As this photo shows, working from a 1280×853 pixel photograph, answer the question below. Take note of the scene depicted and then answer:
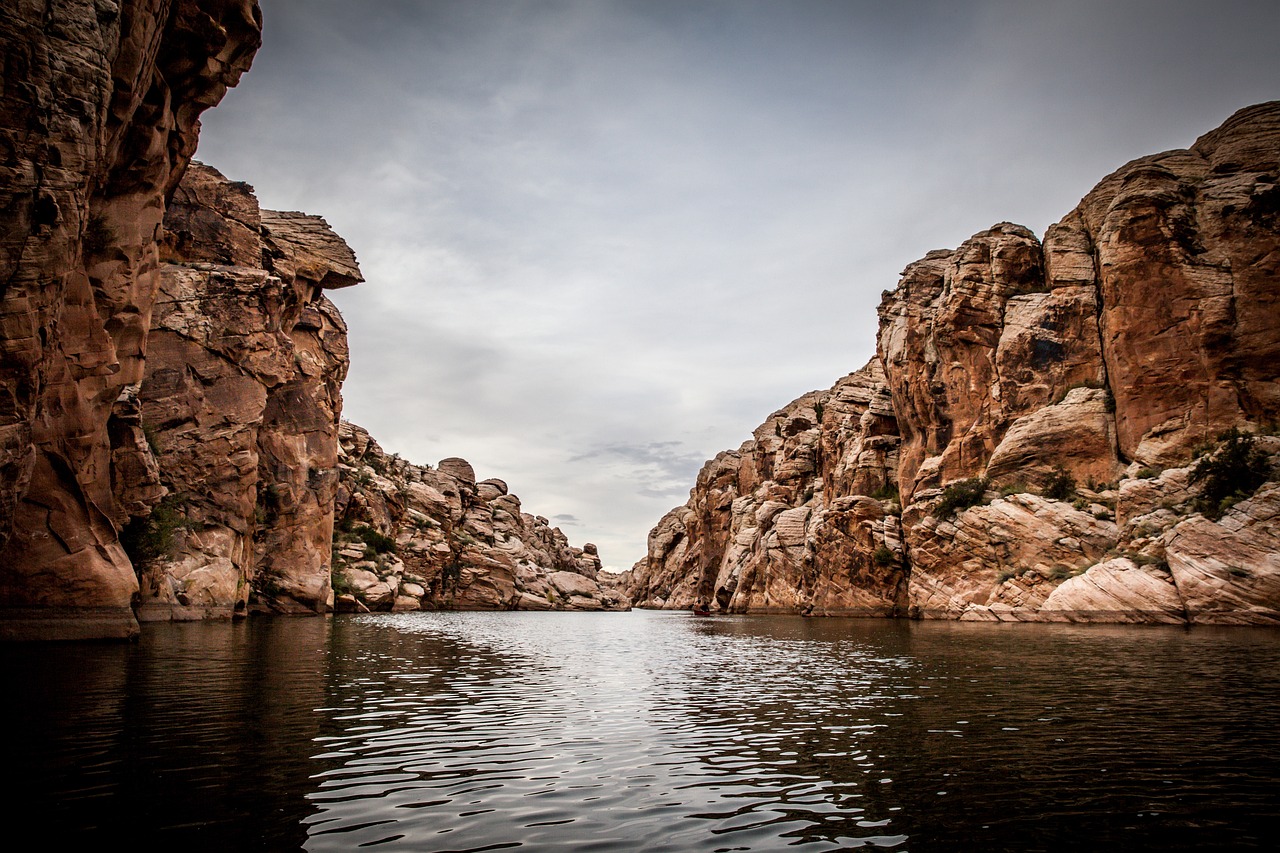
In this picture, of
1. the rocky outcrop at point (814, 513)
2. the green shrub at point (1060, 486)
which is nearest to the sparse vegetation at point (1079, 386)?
the green shrub at point (1060, 486)

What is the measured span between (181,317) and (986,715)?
58097 millimetres

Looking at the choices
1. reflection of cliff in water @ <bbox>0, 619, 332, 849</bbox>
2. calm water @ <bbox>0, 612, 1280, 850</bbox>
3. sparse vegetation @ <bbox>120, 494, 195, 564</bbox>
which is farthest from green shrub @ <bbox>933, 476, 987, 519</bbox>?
sparse vegetation @ <bbox>120, 494, 195, 564</bbox>

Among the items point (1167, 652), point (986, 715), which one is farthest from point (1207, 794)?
point (1167, 652)

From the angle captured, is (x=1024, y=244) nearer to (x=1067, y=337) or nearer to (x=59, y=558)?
(x=1067, y=337)

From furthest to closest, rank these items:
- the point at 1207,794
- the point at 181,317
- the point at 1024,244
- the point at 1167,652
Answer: the point at 1024,244 → the point at 181,317 → the point at 1167,652 → the point at 1207,794

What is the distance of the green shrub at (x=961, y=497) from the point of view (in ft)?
227

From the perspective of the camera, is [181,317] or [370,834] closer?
[370,834]

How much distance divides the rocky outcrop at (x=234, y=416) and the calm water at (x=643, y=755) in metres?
27.9

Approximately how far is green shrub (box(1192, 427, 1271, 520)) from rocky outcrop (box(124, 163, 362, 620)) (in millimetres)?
64327

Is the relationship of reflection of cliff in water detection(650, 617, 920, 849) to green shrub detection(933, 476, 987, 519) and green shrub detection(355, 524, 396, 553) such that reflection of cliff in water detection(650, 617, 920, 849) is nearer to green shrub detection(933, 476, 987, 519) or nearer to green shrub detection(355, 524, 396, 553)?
green shrub detection(933, 476, 987, 519)

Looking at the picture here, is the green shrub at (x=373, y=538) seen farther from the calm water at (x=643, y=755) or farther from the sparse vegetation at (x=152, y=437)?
the calm water at (x=643, y=755)

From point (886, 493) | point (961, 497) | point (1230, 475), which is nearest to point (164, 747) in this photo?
point (1230, 475)

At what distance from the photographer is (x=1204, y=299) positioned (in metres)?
58.0

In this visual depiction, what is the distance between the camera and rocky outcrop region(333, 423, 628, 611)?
93812mm
